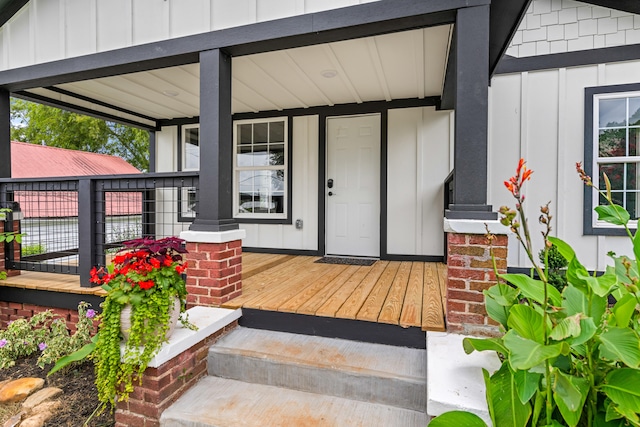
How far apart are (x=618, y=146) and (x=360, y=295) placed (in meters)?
3.21

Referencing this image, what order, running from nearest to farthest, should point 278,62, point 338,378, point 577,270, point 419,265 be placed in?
point 577,270
point 338,378
point 278,62
point 419,265

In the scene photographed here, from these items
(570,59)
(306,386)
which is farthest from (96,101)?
(570,59)

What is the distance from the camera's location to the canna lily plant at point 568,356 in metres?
1.06

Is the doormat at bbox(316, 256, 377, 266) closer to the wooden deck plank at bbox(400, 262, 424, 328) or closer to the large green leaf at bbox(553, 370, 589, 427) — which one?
the wooden deck plank at bbox(400, 262, 424, 328)

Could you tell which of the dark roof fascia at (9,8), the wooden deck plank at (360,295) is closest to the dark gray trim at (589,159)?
the wooden deck plank at (360,295)

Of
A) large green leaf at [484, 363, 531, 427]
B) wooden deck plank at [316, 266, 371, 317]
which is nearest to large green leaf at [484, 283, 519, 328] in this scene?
large green leaf at [484, 363, 531, 427]

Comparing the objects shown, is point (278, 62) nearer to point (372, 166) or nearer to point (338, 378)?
point (372, 166)

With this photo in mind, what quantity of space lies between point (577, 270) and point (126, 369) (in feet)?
7.56

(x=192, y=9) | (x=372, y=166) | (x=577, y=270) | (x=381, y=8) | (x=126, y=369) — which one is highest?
(x=192, y=9)

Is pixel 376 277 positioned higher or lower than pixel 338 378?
higher

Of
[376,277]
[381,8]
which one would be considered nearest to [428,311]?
[376,277]

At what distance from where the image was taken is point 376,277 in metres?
3.45

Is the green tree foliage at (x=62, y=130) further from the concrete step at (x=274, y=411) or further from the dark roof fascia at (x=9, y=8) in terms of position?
the concrete step at (x=274, y=411)

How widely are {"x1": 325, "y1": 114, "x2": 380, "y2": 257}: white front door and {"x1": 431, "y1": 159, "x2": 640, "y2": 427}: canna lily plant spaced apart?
3.15 m
